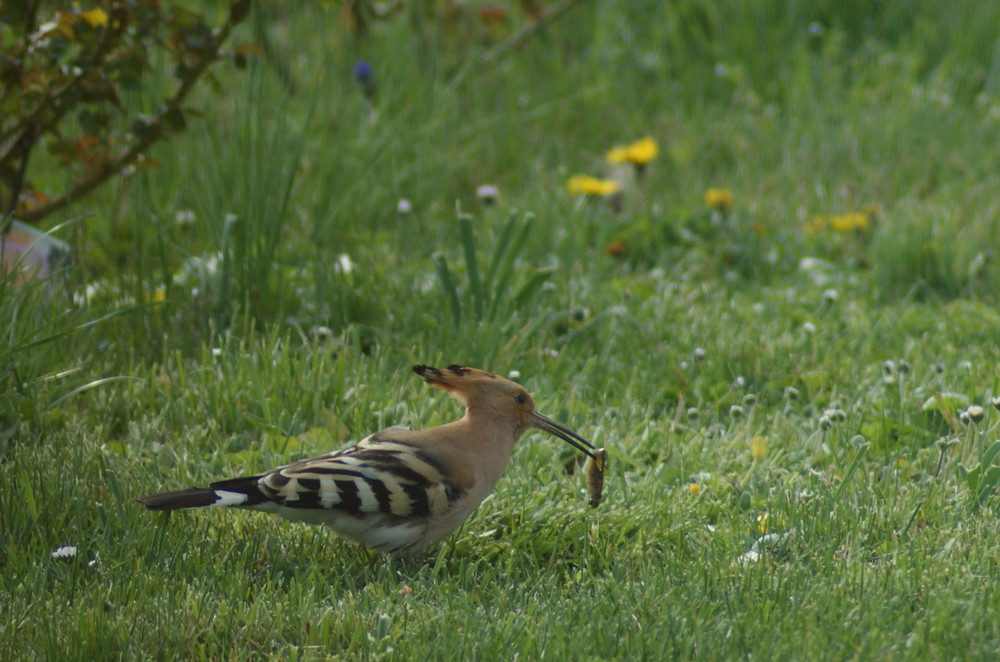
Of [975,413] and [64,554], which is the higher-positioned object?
[64,554]

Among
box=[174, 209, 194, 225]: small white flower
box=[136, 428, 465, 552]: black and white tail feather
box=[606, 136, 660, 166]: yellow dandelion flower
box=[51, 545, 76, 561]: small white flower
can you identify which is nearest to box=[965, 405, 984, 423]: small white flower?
box=[136, 428, 465, 552]: black and white tail feather

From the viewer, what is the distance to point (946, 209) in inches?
219

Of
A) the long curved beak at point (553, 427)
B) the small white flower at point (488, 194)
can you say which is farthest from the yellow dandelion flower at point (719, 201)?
the long curved beak at point (553, 427)

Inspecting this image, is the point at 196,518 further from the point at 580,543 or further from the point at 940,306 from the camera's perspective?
the point at 940,306

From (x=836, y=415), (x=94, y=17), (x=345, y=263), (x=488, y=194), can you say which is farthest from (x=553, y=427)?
(x=488, y=194)

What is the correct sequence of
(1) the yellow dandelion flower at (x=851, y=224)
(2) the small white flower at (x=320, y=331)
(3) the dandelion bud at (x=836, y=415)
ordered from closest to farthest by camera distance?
(3) the dandelion bud at (x=836, y=415) → (2) the small white flower at (x=320, y=331) → (1) the yellow dandelion flower at (x=851, y=224)

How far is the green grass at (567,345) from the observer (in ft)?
8.78

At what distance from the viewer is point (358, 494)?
9.41 ft

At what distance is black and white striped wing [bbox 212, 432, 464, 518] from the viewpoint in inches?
112

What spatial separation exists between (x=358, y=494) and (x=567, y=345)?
177cm

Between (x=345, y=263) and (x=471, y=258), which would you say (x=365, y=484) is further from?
(x=345, y=263)

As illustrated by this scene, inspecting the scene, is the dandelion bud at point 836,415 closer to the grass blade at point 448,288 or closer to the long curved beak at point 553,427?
the long curved beak at point 553,427

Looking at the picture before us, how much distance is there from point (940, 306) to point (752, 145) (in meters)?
1.96

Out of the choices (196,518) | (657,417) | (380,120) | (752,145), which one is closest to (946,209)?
(752,145)
